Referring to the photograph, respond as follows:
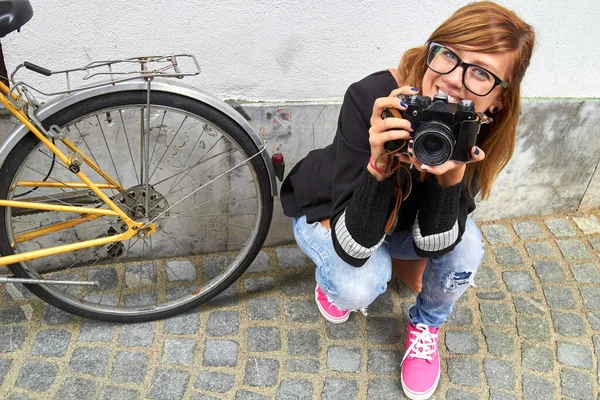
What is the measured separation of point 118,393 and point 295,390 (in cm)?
66

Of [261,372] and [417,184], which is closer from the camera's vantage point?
[417,184]

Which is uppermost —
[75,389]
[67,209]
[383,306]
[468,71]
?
[468,71]

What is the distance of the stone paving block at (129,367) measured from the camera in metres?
2.23

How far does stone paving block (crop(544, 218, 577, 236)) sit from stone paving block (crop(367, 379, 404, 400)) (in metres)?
1.41

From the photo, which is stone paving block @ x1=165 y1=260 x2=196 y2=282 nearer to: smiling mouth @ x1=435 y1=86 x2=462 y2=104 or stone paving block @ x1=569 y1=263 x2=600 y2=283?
smiling mouth @ x1=435 y1=86 x2=462 y2=104

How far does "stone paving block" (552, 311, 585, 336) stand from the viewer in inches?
100

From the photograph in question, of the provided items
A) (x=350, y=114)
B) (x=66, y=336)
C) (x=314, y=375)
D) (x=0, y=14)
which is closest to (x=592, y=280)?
(x=314, y=375)

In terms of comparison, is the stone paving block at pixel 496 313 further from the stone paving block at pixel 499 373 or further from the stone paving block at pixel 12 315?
the stone paving block at pixel 12 315

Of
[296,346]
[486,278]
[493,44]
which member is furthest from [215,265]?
[493,44]

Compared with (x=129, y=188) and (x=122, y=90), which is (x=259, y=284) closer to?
(x=129, y=188)

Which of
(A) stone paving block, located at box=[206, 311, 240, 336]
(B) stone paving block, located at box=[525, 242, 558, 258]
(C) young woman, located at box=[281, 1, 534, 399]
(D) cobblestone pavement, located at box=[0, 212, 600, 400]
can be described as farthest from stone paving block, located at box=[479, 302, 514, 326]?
(A) stone paving block, located at box=[206, 311, 240, 336]

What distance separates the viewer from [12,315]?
2.44 meters

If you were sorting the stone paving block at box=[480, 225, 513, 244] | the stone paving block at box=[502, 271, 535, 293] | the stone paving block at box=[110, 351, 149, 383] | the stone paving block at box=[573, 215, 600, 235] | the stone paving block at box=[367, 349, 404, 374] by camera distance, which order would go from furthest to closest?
1. the stone paving block at box=[573, 215, 600, 235]
2. the stone paving block at box=[480, 225, 513, 244]
3. the stone paving block at box=[502, 271, 535, 293]
4. the stone paving block at box=[367, 349, 404, 374]
5. the stone paving block at box=[110, 351, 149, 383]

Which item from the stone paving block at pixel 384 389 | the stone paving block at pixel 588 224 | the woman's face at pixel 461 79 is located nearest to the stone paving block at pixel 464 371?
the stone paving block at pixel 384 389
